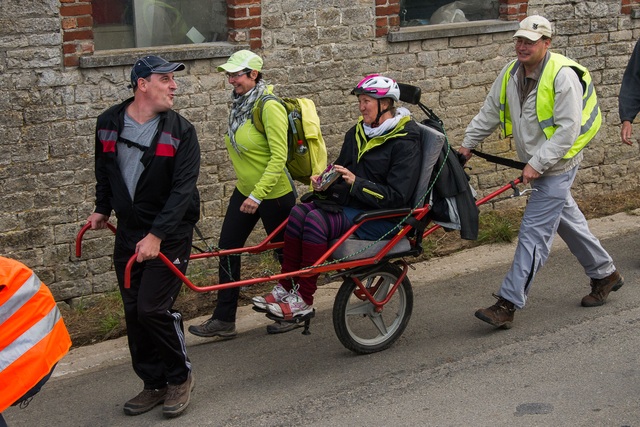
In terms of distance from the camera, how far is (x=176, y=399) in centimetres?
568

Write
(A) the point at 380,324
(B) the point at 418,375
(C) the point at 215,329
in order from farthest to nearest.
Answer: (C) the point at 215,329
(A) the point at 380,324
(B) the point at 418,375

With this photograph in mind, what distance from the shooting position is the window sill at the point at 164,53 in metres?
7.45

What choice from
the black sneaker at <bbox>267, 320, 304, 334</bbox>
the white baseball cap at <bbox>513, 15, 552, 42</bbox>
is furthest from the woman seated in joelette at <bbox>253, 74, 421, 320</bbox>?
the white baseball cap at <bbox>513, 15, 552, 42</bbox>

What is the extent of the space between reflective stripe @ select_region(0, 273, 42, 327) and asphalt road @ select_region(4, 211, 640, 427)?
5.59 ft

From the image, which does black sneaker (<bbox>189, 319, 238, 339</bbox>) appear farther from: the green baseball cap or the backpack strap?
the green baseball cap

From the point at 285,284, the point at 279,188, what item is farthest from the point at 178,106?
the point at 285,284

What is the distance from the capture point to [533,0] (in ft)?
31.3

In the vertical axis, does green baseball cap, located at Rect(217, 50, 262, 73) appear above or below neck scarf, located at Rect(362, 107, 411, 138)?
above

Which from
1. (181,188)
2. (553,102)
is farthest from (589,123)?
(181,188)

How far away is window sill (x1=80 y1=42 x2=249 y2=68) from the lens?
7449 mm

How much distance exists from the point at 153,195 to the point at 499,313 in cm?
252

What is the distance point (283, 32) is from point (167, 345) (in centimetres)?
352

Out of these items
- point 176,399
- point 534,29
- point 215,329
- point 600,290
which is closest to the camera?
point 176,399

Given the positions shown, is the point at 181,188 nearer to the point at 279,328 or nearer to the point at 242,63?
the point at 242,63
